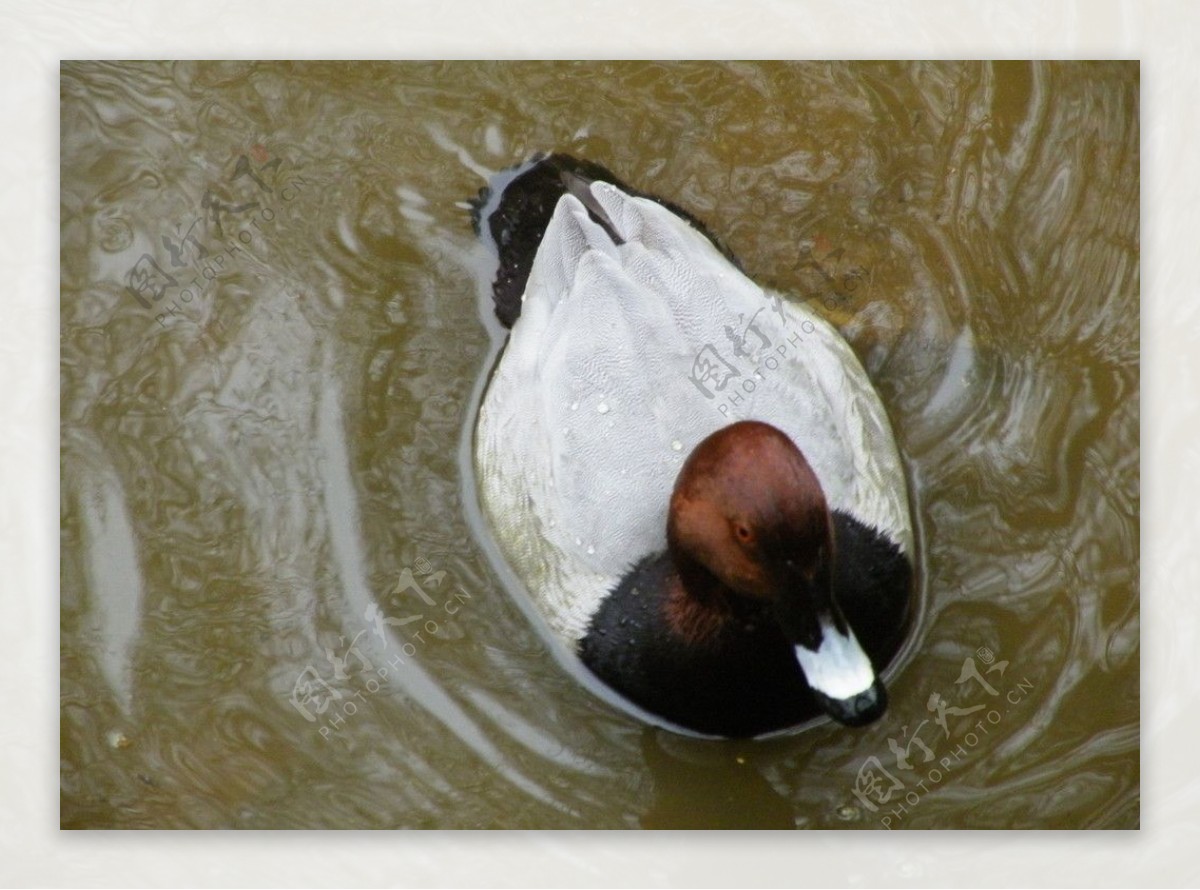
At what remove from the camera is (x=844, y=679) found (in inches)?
81.6

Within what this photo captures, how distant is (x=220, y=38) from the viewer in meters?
2.27

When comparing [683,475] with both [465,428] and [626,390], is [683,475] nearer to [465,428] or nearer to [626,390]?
[626,390]

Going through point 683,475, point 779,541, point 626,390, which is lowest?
point 779,541

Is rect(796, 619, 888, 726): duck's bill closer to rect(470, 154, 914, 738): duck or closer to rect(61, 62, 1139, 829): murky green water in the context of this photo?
rect(470, 154, 914, 738): duck

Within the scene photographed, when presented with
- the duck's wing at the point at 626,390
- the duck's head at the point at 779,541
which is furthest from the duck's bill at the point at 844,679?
the duck's wing at the point at 626,390

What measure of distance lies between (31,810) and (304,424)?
931 mm

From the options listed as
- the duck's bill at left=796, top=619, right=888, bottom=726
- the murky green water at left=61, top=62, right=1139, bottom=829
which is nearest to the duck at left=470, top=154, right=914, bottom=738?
the duck's bill at left=796, top=619, right=888, bottom=726

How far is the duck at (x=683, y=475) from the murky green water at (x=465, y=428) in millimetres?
138

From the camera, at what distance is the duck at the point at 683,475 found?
2078 mm

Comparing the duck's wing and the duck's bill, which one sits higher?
the duck's wing

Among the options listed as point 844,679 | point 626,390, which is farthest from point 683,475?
point 844,679

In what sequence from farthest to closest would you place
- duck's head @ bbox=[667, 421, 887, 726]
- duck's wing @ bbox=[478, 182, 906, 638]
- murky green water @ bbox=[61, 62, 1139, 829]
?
1. murky green water @ bbox=[61, 62, 1139, 829]
2. duck's wing @ bbox=[478, 182, 906, 638]
3. duck's head @ bbox=[667, 421, 887, 726]

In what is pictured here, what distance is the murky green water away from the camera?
2381 mm

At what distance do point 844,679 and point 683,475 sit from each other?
0.46 metres
